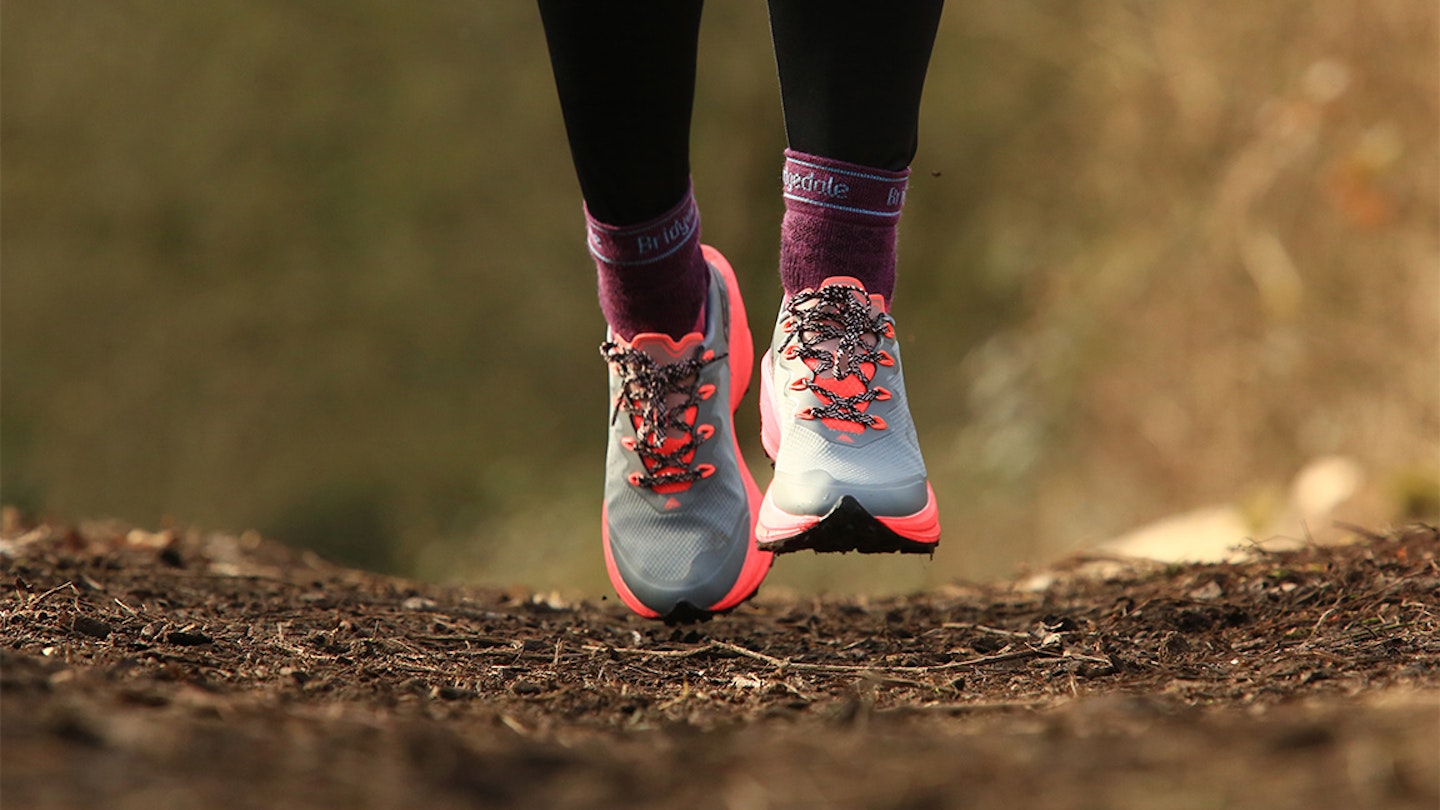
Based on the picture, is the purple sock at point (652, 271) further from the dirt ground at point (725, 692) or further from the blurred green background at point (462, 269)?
the blurred green background at point (462, 269)

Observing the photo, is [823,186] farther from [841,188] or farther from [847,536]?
[847,536]

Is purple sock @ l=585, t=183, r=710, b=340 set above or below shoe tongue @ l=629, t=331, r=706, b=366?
above

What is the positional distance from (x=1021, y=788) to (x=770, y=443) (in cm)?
84

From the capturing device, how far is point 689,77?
52.7 inches

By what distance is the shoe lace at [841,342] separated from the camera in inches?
53.5

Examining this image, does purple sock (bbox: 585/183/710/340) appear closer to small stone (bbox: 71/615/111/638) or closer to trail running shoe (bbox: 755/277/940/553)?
trail running shoe (bbox: 755/277/940/553)

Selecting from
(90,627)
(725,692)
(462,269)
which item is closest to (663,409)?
(725,692)

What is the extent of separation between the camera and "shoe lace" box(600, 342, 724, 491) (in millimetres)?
1478

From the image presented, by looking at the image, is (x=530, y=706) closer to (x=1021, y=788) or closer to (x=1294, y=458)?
(x=1021, y=788)

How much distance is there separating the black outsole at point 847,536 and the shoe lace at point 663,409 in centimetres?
25

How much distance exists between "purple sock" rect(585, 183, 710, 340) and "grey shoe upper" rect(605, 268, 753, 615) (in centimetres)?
3

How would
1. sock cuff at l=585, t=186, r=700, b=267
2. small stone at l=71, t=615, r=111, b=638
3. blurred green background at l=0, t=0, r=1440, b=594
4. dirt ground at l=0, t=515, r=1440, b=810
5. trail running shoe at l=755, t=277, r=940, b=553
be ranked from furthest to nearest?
blurred green background at l=0, t=0, r=1440, b=594, sock cuff at l=585, t=186, r=700, b=267, trail running shoe at l=755, t=277, r=940, b=553, small stone at l=71, t=615, r=111, b=638, dirt ground at l=0, t=515, r=1440, b=810

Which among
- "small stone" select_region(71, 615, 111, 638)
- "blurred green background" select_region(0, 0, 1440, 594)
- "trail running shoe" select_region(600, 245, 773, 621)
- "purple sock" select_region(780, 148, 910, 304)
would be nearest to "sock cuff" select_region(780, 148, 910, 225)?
"purple sock" select_region(780, 148, 910, 304)

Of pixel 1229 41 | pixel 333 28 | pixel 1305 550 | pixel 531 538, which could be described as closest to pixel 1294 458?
pixel 1229 41
